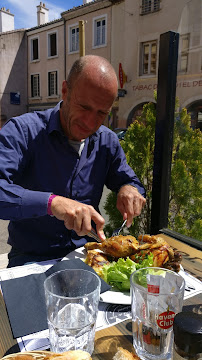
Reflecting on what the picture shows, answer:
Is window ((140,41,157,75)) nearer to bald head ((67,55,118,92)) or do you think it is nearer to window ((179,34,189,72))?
window ((179,34,189,72))

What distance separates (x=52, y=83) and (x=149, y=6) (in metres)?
10.8

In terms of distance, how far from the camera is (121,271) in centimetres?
131

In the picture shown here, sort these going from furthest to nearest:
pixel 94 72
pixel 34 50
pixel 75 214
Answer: pixel 34 50, pixel 94 72, pixel 75 214

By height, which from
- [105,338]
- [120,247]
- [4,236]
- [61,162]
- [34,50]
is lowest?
[4,236]

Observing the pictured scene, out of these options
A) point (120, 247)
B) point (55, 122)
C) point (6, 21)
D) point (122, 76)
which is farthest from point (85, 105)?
point (6, 21)

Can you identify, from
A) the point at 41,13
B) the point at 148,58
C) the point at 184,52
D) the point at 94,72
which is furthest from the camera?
the point at 41,13

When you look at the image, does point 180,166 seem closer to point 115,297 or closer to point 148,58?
point 115,297

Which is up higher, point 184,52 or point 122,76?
point 122,76

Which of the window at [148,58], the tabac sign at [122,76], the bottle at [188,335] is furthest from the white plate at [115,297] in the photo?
the tabac sign at [122,76]

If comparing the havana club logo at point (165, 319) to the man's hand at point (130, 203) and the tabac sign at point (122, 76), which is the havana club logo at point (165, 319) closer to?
the man's hand at point (130, 203)

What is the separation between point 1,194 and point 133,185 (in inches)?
40.6

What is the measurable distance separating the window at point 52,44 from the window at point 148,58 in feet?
31.7

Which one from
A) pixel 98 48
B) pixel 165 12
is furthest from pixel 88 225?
pixel 98 48

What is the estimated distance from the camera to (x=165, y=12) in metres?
15.9
